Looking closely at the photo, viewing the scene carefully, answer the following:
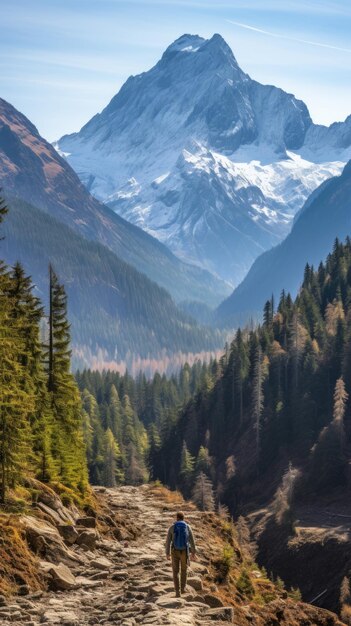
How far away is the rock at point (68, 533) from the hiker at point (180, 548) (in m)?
8.19

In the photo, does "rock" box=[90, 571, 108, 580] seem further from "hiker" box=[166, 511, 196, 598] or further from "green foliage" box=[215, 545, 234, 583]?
"green foliage" box=[215, 545, 234, 583]

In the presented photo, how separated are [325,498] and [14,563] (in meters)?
96.5

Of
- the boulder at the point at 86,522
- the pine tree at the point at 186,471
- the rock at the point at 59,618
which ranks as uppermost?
the pine tree at the point at 186,471

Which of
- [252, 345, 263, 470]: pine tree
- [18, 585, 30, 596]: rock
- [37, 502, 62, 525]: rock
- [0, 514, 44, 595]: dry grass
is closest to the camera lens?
[18, 585, 30, 596]: rock

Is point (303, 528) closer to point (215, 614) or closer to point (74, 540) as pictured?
point (74, 540)

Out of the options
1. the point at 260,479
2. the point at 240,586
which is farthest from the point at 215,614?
the point at 260,479

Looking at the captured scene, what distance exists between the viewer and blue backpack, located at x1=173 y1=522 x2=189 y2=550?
119 ft

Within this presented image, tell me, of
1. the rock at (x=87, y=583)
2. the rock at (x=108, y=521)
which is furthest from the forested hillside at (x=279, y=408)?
the rock at (x=87, y=583)

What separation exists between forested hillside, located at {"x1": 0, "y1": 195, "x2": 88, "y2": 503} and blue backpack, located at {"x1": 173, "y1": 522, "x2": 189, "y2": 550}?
870 cm

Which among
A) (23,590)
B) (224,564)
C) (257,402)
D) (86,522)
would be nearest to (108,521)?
(86,522)

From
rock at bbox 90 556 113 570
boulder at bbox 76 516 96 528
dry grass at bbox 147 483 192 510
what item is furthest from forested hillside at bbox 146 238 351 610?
rock at bbox 90 556 113 570

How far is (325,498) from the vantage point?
129 meters

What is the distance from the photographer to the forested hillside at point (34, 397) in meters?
43.6

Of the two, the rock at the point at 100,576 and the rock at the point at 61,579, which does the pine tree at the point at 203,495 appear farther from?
the rock at the point at 61,579
